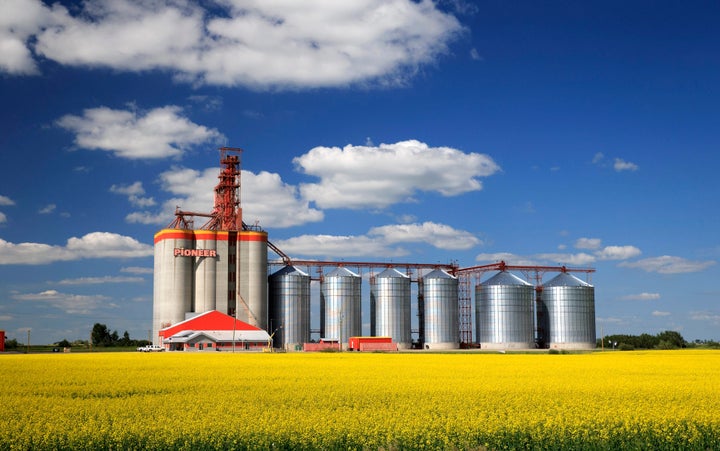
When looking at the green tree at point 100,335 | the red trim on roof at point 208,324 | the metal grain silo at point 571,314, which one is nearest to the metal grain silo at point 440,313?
the metal grain silo at point 571,314

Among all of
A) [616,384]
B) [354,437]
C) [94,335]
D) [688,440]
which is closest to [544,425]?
[688,440]

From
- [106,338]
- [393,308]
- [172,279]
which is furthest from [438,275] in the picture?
[106,338]

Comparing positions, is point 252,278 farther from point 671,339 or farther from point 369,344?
point 671,339

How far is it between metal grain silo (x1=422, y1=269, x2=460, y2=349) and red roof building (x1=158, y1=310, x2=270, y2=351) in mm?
34479

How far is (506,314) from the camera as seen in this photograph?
13850 centimetres

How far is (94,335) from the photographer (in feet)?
630

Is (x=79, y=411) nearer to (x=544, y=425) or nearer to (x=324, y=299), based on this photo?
(x=544, y=425)

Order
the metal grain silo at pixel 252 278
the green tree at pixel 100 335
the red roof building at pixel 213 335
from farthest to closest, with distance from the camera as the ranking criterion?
the green tree at pixel 100 335, the metal grain silo at pixel 252 278, the red roof building at pixel 213 335

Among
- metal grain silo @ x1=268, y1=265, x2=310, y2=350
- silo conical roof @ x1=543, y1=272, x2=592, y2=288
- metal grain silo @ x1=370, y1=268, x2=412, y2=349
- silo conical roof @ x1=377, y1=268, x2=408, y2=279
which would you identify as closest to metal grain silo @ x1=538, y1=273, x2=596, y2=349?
silo conical roof @ x1=543, y1=272, x2=592, y2=288

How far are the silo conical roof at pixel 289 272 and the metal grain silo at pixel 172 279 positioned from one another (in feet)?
56.4

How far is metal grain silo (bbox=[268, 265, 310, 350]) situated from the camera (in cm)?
13225

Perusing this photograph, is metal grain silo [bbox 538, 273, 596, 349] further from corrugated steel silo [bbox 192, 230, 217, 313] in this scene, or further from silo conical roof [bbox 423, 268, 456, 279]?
corrugated steel silo [bbox 192, 230, 217, 313]

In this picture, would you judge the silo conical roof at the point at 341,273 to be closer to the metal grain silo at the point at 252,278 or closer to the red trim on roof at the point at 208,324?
the metal grain silo at the point at 252,278

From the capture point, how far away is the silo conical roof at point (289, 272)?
13525 cm
